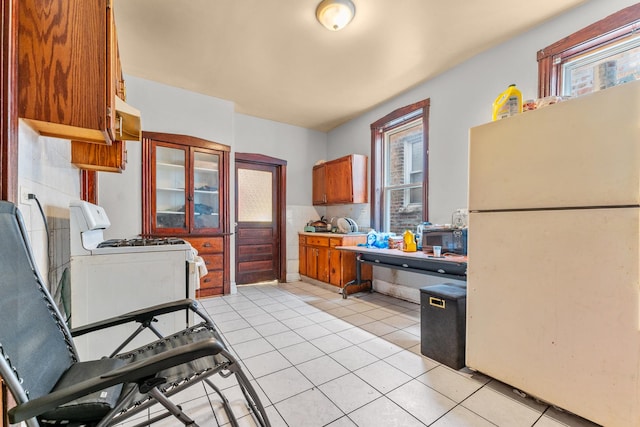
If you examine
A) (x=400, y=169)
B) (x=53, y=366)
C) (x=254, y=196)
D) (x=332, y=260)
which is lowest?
(x=332, y=260)

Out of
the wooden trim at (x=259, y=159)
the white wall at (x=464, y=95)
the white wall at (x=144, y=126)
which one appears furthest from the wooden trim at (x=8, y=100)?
the white wall at (x=464, y=95)

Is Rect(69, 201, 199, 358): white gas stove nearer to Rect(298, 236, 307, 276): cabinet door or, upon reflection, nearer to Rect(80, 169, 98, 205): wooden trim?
Rect(80, 169, 98, 205): wooden trim

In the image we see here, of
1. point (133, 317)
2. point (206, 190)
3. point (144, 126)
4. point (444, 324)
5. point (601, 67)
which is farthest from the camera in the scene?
point (206, 190)

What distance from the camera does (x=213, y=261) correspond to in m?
3.86

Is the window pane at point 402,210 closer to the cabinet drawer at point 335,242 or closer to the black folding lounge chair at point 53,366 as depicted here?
the cabinet drawer at point 335,242

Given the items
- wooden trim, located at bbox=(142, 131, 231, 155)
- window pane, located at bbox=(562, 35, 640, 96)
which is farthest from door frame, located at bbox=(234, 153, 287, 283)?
window pane, located at bbox=(562, 35, 640, 96)

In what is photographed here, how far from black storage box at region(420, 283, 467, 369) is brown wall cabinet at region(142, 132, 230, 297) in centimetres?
282

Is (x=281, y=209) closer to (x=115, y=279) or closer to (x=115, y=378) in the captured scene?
(x=115, y=279)

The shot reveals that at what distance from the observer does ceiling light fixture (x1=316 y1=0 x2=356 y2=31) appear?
7.09 feet

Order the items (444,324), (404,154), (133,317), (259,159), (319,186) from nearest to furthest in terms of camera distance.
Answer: (133,317) → (444,324) → (404,154) → (259,159) → (319,186)

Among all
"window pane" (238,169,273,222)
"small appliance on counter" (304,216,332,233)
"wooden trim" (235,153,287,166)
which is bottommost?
"small appliance on counter" (304,216,332,233)

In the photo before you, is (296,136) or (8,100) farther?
(296,136)

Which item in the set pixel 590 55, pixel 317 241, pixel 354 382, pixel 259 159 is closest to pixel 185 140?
pixel 259 159

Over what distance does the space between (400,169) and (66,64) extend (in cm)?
374
